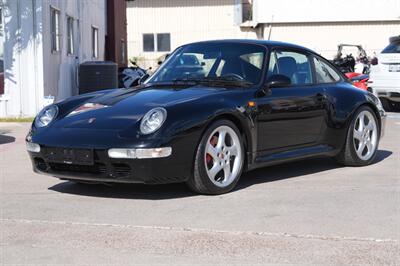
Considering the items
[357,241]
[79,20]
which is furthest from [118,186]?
A: [79,20]

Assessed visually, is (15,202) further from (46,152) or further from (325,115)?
(325,115)

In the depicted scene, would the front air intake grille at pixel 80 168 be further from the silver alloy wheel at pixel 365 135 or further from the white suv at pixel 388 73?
the white suv at pixel 388 73

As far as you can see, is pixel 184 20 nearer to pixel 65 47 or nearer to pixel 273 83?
pixel 65 47

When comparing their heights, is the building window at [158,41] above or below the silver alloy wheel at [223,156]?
above

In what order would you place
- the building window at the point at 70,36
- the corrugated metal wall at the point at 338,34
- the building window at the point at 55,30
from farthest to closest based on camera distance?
the corrugated metal wall at the point at 338,34, the building window at the point at 70,36, the building window at the point at 55,30

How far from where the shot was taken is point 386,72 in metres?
14.2

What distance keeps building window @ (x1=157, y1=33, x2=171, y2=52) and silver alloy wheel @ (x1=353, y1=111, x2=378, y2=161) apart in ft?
85.2

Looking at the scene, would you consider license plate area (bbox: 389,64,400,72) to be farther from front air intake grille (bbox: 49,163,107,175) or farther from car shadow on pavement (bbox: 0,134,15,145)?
front air intake grille (bbox: 49,163,107,175)

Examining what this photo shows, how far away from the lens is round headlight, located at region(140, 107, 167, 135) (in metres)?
5.57

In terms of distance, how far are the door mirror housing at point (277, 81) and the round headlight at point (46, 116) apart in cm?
209

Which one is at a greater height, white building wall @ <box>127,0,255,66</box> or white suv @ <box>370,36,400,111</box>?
white building wall @ <box>127,0,255,66</box>

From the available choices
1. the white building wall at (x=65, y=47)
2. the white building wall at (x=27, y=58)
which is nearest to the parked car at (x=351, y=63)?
the white building wall at (x=65, y=47)

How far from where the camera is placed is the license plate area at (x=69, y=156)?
5656 millimetres

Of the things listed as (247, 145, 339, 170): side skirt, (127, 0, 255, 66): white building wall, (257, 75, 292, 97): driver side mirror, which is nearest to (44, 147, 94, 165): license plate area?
(247, 145, 339, 170): side skirt
